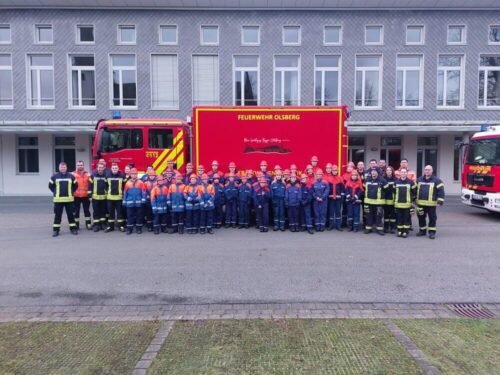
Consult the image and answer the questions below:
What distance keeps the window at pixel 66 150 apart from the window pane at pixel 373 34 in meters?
15.7

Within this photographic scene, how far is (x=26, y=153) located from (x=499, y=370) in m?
21.3

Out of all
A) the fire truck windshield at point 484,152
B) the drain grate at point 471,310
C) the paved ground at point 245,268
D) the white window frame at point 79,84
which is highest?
the white window frame at point 79,84

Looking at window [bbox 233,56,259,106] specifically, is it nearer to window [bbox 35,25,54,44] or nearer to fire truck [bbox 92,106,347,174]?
fire truck [bbox 92,106,347,174]

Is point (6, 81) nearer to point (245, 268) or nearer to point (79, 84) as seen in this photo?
point (79, 84)

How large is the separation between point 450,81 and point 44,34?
797 inches

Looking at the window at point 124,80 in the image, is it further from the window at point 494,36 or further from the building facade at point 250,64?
the window at point 494,36

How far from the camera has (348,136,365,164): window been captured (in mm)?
19344

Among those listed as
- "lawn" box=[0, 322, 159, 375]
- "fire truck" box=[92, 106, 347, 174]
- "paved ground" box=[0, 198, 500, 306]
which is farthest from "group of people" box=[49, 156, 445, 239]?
"lawn" box=[0, 322, 159, 375]

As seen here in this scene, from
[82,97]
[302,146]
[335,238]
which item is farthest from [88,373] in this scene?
[82,97]

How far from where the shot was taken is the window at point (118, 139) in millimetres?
11102

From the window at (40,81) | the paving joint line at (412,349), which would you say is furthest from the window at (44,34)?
the paving joint line at (412,349)

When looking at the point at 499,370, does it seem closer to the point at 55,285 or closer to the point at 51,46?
the point at 55,285

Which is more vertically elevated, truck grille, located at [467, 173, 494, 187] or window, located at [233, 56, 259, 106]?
window, located at [233, 56, 259, 106]

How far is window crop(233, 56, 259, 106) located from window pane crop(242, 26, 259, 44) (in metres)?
0.78
